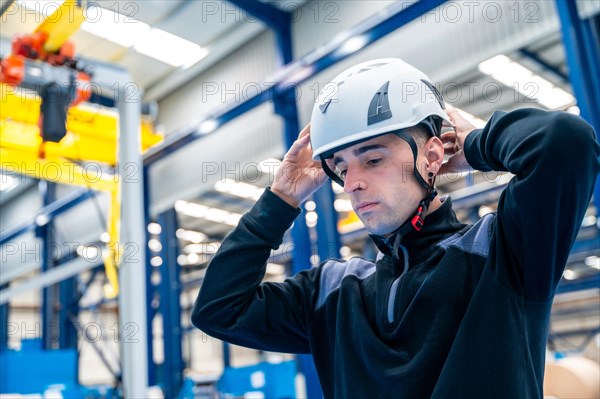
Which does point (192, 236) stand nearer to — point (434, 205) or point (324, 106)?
point (324, 106)

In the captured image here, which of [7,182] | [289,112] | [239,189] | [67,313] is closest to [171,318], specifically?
[67,313]

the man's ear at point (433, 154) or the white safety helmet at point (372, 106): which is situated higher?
the white safety helmet at point (372, 106)

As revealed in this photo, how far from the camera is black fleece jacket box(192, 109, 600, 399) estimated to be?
1.19m

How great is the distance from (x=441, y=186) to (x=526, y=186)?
1333cm

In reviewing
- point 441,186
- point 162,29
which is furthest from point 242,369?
point 441,186

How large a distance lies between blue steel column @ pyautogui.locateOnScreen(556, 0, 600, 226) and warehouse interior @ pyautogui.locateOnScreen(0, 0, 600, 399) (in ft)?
0.04

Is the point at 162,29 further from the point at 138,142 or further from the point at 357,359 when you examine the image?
the point at 357,359

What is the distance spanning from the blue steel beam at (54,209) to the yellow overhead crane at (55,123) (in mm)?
563

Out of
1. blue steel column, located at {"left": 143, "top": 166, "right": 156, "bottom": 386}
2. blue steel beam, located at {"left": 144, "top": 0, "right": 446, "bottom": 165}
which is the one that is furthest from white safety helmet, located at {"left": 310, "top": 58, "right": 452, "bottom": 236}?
blue steel column, located at {"left": 143, "top": 166, "right": 156, "bottom": 386}

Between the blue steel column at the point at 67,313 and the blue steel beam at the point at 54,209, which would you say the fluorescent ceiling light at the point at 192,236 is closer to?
the blue steel beam at the point at 54,209

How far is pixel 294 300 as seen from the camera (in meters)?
1.76

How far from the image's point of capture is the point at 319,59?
18.4 feet

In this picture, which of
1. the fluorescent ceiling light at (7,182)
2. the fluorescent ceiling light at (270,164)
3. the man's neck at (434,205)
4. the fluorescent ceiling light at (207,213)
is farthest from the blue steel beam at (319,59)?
the fluorescent ceiling light at (207,213)

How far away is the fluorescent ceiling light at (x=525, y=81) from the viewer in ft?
30.9
